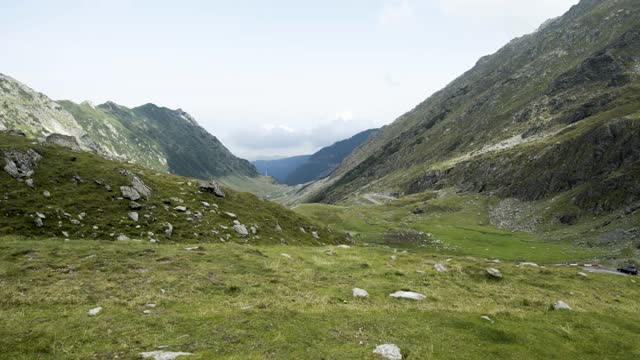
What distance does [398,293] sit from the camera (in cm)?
2969

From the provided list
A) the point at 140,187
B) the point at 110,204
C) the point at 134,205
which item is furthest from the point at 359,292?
the point at 140,187

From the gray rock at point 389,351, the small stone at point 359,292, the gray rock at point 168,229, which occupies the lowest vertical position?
the small stone at point 359,292

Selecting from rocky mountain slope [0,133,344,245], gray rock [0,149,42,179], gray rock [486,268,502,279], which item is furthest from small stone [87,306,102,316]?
gray rock [0,149,42,179]

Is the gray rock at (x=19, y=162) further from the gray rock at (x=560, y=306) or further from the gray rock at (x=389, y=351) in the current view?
the gray rock at (x=560, y=306)

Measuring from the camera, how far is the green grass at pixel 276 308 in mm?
19016

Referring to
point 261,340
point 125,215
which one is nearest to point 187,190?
point 125,215

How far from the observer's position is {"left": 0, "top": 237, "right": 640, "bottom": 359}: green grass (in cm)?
1902

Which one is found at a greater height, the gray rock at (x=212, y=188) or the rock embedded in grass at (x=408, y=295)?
the gray rock at (x=212, y=188)

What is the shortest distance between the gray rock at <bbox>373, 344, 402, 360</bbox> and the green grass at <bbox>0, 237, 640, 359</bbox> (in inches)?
18.6

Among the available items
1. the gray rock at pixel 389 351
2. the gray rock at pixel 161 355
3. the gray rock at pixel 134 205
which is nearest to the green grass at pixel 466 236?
the gray rock at pixel 134 205

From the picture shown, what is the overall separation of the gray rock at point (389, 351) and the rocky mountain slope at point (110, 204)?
35125 mm

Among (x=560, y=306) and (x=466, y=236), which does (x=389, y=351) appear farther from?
(x=466, y=236)

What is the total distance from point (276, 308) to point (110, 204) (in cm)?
3533

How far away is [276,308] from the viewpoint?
2456cm
